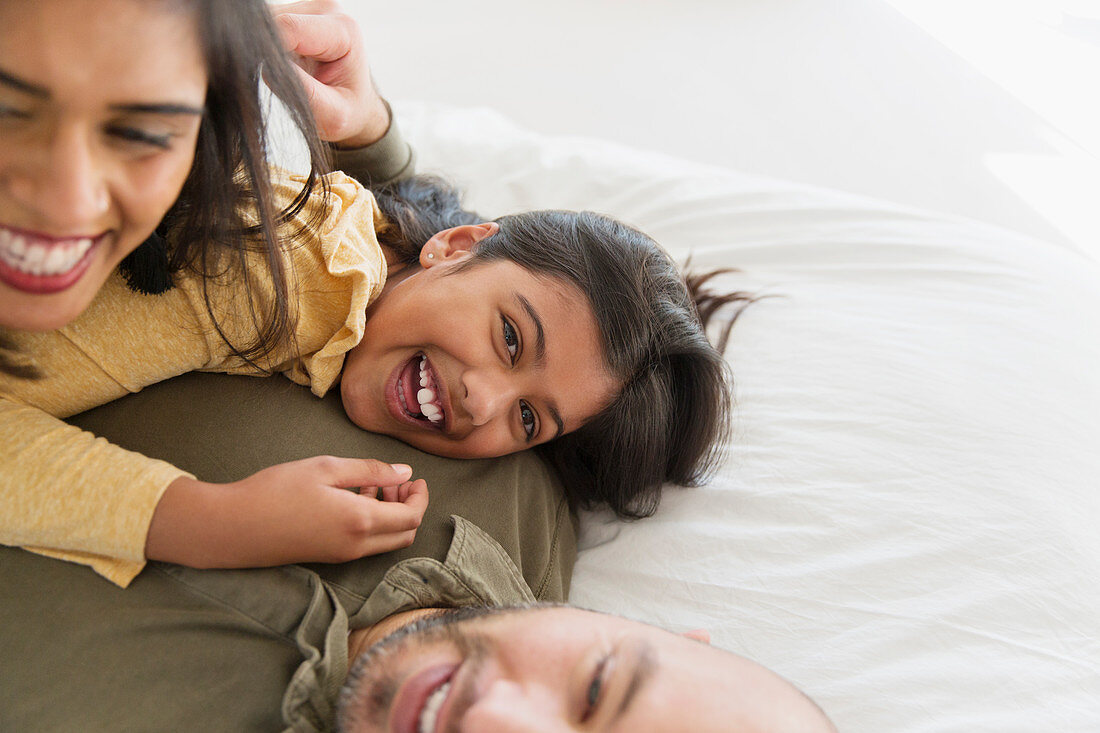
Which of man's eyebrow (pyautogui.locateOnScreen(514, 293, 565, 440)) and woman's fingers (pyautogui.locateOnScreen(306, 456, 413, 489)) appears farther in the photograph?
man's eyebrow (pyautogui.locateOnScreen(514, 293, 565, 440))

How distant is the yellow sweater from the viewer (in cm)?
80

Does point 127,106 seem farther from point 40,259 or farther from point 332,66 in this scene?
point 332,66

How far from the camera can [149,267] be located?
89 cm

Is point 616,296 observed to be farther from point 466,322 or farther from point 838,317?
point 838,317

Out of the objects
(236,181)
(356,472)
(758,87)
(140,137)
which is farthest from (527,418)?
(758,87)

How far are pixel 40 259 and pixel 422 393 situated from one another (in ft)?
1.51

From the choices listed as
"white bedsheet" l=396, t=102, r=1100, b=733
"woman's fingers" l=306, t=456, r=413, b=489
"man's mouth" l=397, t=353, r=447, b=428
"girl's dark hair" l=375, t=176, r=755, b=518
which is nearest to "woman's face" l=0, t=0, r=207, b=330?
"woman's fingers" l=306, t=456, r=413, b=489

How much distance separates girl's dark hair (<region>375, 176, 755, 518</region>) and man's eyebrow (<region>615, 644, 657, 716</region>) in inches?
18.2

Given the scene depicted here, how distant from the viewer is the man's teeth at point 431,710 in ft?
2.30

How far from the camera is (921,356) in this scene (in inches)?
49.7

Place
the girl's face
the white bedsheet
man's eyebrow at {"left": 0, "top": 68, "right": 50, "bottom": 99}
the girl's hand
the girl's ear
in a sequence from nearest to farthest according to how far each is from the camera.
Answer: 1. man's eyebrow at {"left": 0, "top": 68, "right": 50, "bottom": 99}
2. the girl's hand
3. the white bedsheet
4. the girl's face
5. the girl's ear

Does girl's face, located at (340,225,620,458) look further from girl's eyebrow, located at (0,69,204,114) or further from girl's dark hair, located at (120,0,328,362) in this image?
girl's eyebrow, located at (0,69,204,114)

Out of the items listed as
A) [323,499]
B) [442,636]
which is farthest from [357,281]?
[442,636]

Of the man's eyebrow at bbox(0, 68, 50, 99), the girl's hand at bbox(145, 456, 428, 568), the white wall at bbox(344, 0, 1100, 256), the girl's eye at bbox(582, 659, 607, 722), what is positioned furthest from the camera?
the white wall at bbox(344, 0, 1100, 256)
